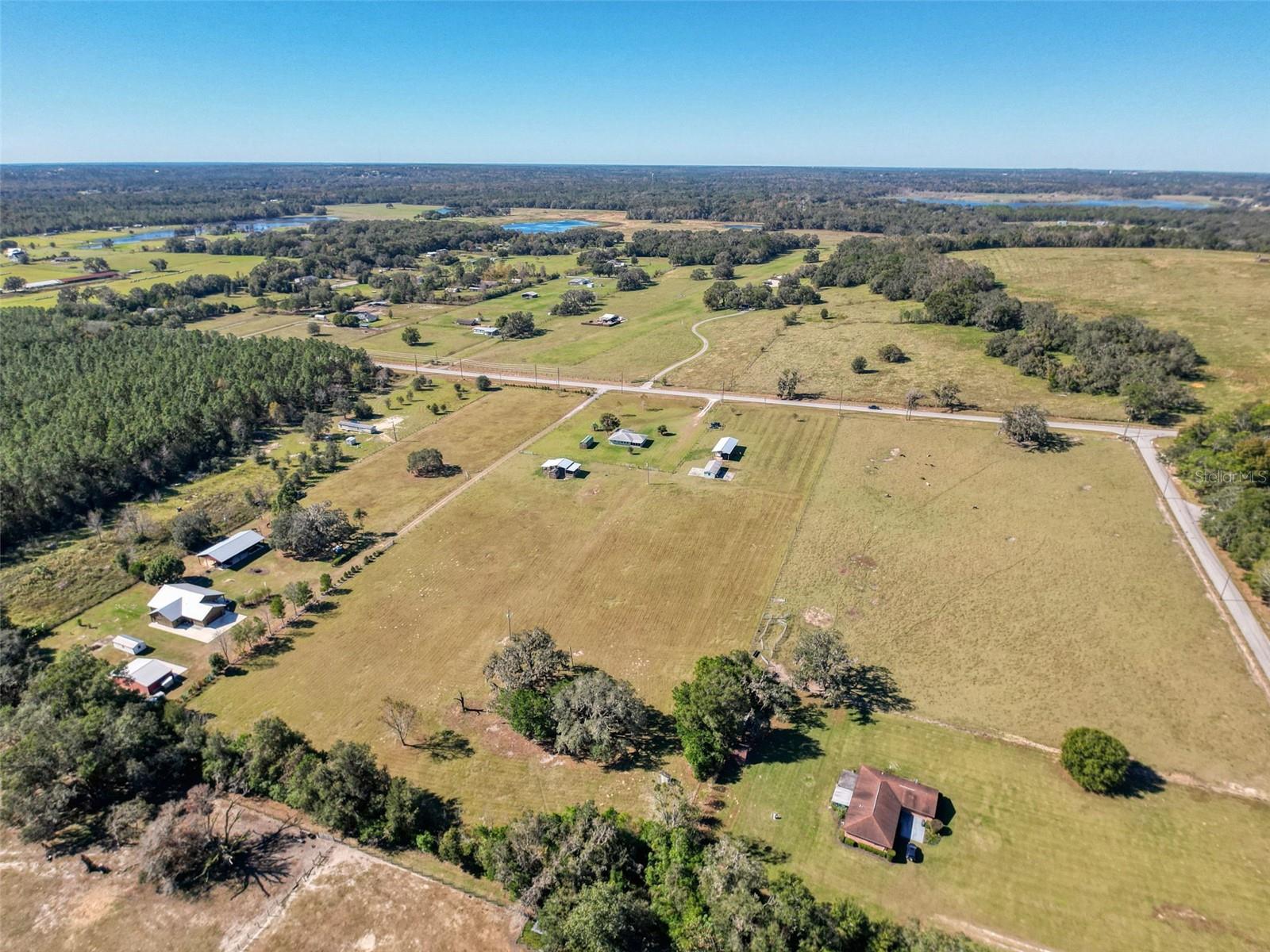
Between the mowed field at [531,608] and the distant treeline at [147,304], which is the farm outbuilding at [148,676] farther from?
the distant treeline at [147,304]

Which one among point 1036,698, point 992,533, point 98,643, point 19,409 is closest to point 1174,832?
point 1036,698

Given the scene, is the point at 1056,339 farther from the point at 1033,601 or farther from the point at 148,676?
the point at 148,676

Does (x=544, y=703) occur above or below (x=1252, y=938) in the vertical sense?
above

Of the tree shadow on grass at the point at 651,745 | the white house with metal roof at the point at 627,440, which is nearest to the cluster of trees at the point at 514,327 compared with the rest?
the white house with metal roof at the point at 627,440

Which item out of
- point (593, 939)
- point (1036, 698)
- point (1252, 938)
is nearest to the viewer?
point (593, 939)

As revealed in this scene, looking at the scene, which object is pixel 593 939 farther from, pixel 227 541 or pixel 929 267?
pixel 929 267

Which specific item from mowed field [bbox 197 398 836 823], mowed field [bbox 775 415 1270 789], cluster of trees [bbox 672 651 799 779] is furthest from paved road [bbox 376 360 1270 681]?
cluster of trees [bbox 672 651 799 779]
